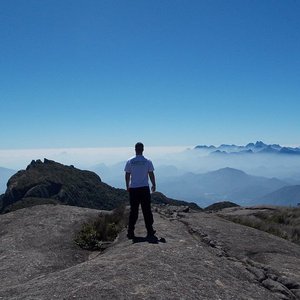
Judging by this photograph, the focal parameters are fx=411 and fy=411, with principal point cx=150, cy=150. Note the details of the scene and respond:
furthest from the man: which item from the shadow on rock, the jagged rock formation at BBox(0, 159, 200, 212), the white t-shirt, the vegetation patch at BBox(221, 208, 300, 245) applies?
the jagged rock formation at BBox(0, 159, 200, 212)

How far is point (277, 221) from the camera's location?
939 inches

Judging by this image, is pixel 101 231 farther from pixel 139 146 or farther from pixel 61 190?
pixel 61 190

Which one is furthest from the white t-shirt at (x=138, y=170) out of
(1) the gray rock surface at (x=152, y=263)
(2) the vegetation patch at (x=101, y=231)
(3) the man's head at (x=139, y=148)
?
(2) the vegetation patch at (x=101, y=231)

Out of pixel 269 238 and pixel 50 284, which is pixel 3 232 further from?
pixel 269 238

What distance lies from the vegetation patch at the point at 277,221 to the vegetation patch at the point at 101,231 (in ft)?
22.8

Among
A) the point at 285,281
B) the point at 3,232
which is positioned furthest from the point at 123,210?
the point at 285,281

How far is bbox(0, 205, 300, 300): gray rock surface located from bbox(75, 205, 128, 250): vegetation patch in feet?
1.50

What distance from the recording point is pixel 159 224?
1594 cm

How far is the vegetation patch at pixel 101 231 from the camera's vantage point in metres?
15.3

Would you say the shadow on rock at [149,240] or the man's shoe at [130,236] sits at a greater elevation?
the man's shoe at [130,236]

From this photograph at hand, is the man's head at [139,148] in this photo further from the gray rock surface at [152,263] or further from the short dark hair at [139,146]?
the gray rock surface at [152,263]

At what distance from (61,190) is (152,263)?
106602 mm

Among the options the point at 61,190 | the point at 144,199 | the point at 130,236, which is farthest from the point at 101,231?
the point at 61,190

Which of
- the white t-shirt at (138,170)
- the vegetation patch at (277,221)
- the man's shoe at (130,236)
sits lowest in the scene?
the vegetation patch at (277,221)
